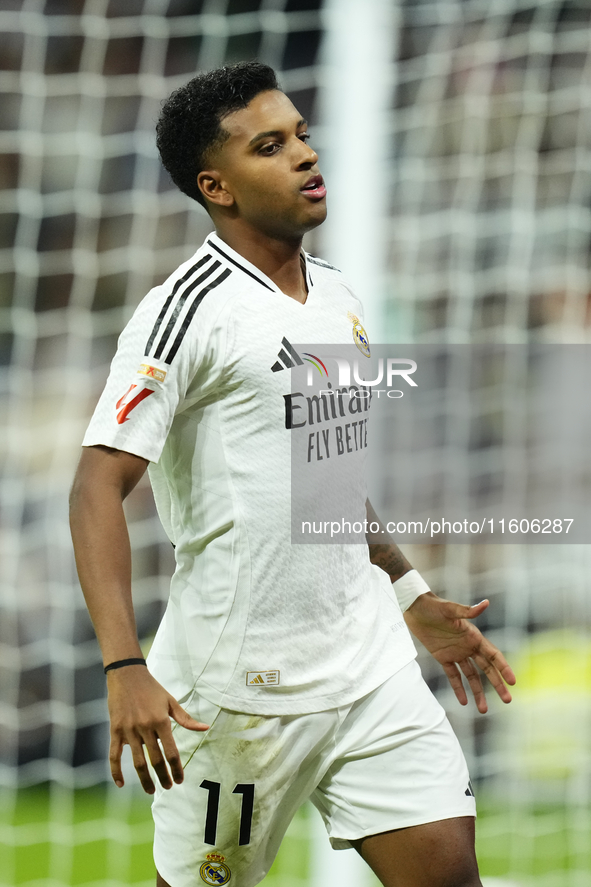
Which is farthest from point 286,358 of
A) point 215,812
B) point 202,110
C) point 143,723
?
point 215,812

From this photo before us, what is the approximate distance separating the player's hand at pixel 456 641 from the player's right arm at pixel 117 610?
2.16 feet

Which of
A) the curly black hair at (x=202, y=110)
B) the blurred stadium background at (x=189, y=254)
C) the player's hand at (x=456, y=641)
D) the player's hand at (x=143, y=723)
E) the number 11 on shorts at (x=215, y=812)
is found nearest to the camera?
the player's hand at (x=143, y=723)

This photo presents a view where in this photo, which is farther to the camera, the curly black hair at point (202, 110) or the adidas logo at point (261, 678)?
the curly black hair at point (202, 110)

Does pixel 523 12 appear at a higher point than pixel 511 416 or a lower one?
higher

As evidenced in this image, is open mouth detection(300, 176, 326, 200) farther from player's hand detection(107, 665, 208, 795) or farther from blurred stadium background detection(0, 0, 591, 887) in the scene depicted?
blurred stadium background detection(0, 0, 591, 887)

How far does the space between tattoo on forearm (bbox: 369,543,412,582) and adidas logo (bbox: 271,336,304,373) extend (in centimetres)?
48

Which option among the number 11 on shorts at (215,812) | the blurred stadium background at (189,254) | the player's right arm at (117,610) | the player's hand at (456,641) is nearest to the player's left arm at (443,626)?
the player's hand at (456,641)

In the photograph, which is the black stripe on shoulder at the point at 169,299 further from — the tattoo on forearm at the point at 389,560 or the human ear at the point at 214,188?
the tattoo on forearm at the point at 389,560

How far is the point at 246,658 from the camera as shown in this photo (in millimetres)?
1635

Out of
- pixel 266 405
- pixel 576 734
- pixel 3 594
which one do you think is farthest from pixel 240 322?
pixel 576 734

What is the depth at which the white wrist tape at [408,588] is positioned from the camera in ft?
6.48

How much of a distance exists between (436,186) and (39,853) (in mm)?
2449

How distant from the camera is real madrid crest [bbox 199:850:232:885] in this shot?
1.67 m

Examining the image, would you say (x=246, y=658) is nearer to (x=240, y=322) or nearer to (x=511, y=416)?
(x=240, y=322)
